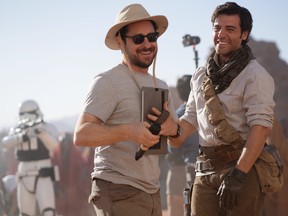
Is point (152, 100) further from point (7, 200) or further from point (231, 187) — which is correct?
point (7, 200)

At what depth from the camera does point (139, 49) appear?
313 centimetres

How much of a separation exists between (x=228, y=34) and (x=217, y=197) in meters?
0.98

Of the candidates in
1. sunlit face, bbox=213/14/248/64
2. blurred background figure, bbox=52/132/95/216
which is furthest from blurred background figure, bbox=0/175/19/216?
sunlit face, bbox=213/14/248/64

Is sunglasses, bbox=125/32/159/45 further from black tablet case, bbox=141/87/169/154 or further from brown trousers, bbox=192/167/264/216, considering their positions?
brown trousers, bbox=192/167/264/216

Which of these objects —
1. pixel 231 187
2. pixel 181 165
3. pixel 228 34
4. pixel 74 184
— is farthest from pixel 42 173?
pixel 231 187

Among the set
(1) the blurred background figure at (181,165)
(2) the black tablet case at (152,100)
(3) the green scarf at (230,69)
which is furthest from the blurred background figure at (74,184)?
→ (2) the black tablet case at (152,100)

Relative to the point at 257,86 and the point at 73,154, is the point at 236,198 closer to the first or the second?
the point at 257,86

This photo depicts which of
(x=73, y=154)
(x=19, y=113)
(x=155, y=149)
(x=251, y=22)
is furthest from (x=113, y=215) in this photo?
(x=73, y=154)

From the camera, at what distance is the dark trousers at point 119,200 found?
118 inches

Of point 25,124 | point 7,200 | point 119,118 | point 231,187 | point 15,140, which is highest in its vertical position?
point 119,118

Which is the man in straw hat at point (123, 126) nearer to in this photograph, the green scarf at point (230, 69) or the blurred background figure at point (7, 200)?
the green scarf at point (230, 69)

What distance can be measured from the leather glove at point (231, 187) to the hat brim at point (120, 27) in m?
0.94

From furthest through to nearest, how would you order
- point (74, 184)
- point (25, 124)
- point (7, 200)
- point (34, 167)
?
point (74, 184) → point (7, 200) → point (25, 124) → point (34, 167)

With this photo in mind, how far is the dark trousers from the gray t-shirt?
3cm
